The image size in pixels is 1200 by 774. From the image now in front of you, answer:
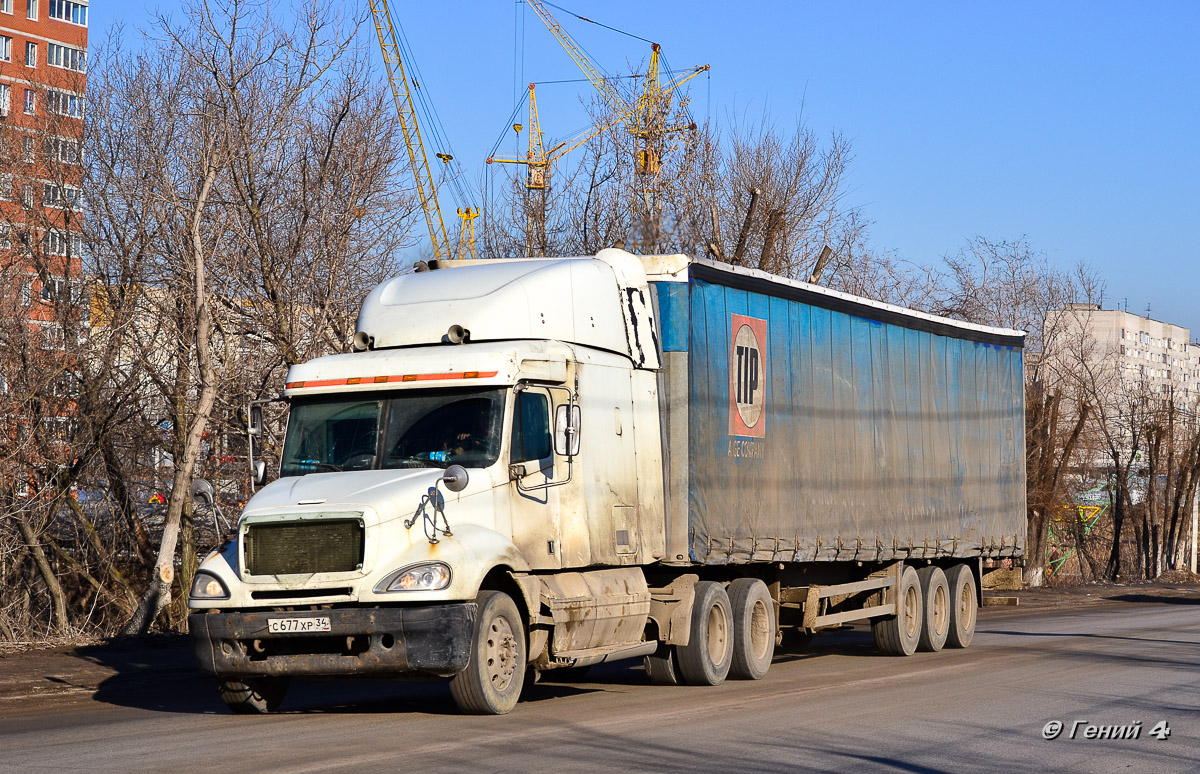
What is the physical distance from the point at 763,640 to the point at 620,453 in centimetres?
337

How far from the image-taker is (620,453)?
12562 millimetres

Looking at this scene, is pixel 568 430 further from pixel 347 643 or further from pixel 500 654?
pixel 347 643

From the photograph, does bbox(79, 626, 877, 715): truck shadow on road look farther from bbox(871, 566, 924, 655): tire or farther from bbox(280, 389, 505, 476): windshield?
bbox(280, 389, 505, 476): windshield

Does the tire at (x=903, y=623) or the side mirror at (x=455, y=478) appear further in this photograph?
the tire at (x=903, y=623)

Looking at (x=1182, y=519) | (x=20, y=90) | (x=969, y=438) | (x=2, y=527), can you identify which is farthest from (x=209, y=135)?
(x=1182, y=519)

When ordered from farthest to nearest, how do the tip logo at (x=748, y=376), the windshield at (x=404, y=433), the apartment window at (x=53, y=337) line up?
the apartment window at (x=53, y=337) → the tip logo at (x=748, y=376) → the windshield at (x=404, y=433)

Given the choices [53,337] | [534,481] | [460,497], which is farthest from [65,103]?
[460,497]

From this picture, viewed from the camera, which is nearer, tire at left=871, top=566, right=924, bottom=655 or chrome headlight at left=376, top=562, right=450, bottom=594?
chrome headlight at left=376, top=562, right=450, bottom=594

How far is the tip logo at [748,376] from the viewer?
13930mm

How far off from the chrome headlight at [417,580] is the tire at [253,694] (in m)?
1.65

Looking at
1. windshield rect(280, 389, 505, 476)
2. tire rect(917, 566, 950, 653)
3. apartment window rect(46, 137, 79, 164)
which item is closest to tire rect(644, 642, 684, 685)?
windshield rect(280, 389, 505, 476)

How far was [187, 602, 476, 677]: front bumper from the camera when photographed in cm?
1013

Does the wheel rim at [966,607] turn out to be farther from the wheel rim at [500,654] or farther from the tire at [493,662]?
the wheel rim at [500,654]

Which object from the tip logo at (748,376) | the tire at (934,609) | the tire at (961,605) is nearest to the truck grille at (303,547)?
the tip logo at (748,376)
